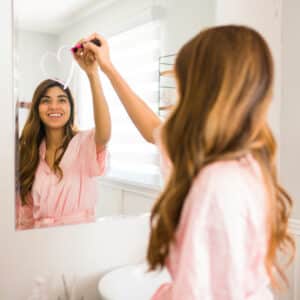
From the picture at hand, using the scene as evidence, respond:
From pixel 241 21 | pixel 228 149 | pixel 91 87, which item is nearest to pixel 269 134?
pixel 228 149

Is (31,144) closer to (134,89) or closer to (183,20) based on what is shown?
(134,89)

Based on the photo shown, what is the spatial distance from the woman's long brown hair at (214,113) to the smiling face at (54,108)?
0.62m

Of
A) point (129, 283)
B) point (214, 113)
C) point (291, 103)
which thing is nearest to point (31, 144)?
point (129, 283)

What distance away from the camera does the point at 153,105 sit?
1658 mm

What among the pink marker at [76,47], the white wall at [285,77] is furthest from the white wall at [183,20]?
the pink marker at [76,47]

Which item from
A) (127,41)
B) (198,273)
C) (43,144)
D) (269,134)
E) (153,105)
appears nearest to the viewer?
(198,273)

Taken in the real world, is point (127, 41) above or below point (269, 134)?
above

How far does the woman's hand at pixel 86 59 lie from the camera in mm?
1415

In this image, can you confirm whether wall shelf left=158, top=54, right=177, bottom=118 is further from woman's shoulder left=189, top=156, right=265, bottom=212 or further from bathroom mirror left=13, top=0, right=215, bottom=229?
woman's shoulder left=189, top=156, right=265, bottom=212

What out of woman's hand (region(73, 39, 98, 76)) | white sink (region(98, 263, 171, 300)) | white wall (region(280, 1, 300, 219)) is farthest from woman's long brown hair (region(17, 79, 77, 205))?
white wall (region(280, 1, 300, 219))

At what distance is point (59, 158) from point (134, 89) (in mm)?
408

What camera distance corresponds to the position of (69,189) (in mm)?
1439

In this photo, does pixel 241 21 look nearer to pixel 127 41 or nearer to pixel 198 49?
pixel 127 41

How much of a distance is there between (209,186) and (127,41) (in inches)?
35.7
